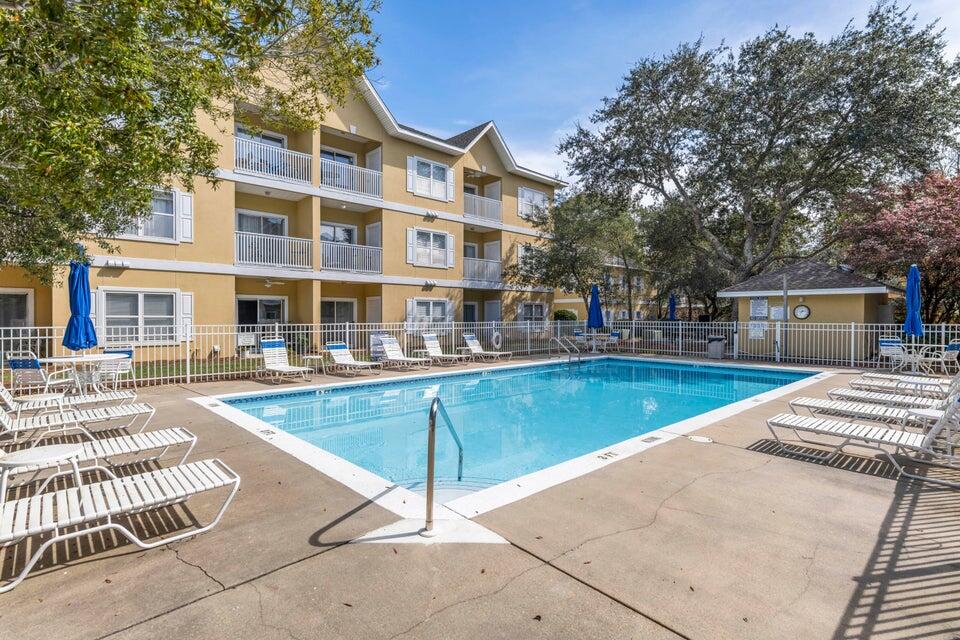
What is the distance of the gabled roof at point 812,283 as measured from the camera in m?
16.1

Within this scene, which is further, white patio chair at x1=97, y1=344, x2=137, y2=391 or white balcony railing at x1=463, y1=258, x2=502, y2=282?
white balcony railing at x1=463, y1=258, x2=502, y2=282

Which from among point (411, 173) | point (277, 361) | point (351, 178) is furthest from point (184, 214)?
point (411, 173)

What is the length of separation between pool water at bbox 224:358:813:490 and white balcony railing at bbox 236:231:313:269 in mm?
7653

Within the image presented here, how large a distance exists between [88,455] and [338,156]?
18.6 metres

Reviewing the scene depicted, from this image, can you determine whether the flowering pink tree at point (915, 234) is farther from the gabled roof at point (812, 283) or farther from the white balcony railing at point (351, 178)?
the white balcony railing at point (351, 178)

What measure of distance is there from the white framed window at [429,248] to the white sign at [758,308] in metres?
12.8

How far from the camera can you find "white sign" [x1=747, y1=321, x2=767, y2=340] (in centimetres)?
1800

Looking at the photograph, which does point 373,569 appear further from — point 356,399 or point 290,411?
point 356,399

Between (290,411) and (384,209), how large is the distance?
12.3 m

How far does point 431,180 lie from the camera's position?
863 inches

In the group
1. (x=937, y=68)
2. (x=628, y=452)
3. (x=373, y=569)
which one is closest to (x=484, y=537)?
(x=373, y=569)

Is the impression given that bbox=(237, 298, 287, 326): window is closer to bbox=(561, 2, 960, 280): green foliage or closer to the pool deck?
the pool deck

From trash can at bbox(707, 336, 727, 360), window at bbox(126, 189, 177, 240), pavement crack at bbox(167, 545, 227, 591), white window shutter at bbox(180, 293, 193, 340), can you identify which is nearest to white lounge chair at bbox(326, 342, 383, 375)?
white window shutter at bbox(180, 293, 193, 340)

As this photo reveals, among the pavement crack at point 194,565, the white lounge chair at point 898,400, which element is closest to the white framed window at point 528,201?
the white lounge chair at point 898,400
